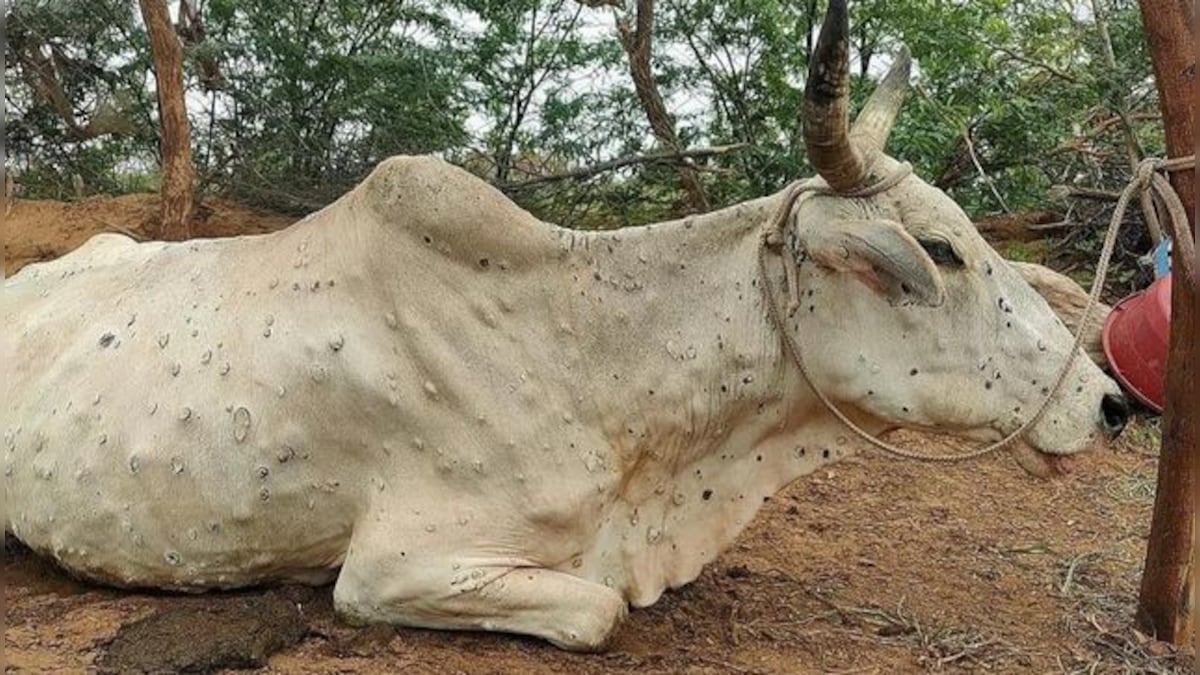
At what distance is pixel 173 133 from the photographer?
7.73 meters

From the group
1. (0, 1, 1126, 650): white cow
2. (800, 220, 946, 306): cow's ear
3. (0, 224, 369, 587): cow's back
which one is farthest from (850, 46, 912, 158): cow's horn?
(0, 224, 369, 587): cow's back

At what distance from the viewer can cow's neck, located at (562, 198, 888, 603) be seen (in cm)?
358

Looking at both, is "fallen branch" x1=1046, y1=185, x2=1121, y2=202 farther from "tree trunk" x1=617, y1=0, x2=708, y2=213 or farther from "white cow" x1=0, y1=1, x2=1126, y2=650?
"white cow" x1=0, y1=1, x2=1126, y2=650

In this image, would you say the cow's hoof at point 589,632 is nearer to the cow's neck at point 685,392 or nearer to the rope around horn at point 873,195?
the cow's neck at point 685,392

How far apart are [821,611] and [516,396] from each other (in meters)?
1.19

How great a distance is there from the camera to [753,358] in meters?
3.59

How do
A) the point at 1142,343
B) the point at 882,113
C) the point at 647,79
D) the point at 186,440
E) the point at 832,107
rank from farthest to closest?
the point at 647,79 < the point at 1142,343 < the point at 882,113 < the point at 186,440 < the point at 832,107

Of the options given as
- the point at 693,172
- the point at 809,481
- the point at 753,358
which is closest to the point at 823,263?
the point at 753,358

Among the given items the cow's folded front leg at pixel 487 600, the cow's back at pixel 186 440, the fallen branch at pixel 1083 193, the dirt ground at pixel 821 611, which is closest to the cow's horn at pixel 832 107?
the dirt ground at pixel 821 611

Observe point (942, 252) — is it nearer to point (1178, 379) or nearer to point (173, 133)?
point (1178, 379)

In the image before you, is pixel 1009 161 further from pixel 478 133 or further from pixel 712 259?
pixel 712 259

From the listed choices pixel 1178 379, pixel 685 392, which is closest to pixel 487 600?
pixel 685 392

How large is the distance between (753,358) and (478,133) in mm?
6106

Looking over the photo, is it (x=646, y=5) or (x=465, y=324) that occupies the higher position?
(x=646, y=5)
